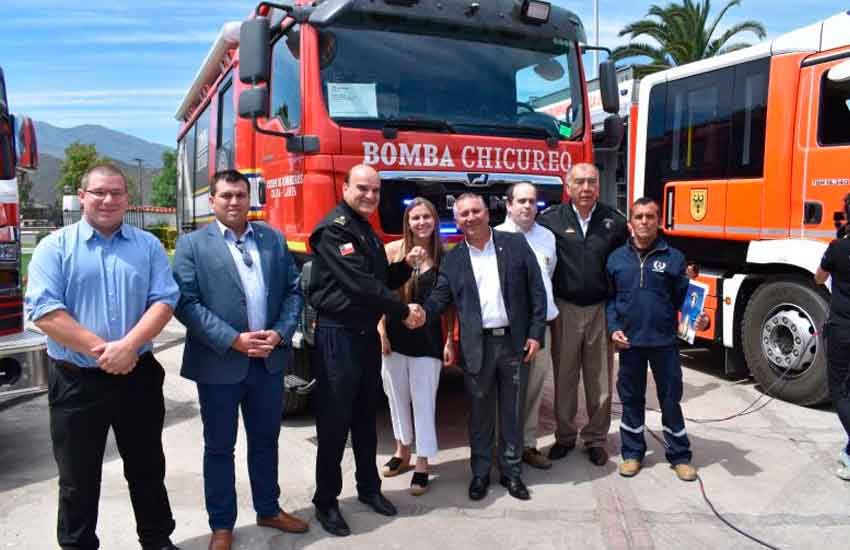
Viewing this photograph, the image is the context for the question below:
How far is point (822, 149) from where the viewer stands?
5.27 m

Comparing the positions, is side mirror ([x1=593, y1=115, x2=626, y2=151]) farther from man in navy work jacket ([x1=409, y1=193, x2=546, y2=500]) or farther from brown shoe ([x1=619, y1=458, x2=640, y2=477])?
brown shoe ([x1=619, y1=458, x2=640, y2=477])

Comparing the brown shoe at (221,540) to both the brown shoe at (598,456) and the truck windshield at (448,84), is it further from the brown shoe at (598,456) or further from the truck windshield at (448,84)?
the truck windshield at (448,84)

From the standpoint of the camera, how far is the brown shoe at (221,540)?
3189 millimetres

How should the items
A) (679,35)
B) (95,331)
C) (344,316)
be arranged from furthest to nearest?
1. (679,35)
2. (344,316)
3. (95,331)

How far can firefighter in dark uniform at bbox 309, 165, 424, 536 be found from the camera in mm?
3340

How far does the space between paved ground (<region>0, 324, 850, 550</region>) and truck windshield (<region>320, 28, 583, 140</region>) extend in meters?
2.11

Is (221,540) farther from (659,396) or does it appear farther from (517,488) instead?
(659,396)

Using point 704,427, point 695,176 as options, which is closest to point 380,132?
point 704,427

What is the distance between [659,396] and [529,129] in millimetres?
1982

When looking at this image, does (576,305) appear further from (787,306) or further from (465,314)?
(787,306)

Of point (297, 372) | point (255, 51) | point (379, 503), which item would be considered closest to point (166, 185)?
point (297, 372)

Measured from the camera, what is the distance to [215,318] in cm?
304

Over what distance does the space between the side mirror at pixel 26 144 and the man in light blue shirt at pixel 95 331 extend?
78.9 inches

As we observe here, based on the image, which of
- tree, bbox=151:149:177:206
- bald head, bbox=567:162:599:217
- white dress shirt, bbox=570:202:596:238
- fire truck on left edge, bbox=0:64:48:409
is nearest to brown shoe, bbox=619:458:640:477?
white dress shirt, bbox=570:202:596:238
